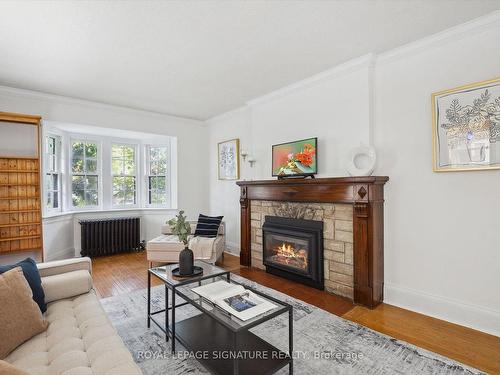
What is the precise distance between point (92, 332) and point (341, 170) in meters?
2.78

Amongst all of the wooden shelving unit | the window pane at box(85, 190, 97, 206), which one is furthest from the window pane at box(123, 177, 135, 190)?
the wooden shelving unit

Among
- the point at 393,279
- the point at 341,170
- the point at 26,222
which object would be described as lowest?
the point at 393,279

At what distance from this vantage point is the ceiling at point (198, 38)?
2.08 m

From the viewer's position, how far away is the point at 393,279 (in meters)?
2.81

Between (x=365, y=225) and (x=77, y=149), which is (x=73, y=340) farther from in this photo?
(x=77, y=149)

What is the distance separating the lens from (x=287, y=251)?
3.53 metres

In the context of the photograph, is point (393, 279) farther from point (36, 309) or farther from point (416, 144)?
point (36, 309)

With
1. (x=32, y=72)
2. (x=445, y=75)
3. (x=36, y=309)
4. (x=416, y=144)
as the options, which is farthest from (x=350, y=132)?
(x=32, y=72)

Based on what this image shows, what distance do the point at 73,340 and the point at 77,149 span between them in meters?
4.42

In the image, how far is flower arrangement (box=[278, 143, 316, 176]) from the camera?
11.1 feet

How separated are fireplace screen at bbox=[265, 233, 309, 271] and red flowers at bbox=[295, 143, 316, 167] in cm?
99

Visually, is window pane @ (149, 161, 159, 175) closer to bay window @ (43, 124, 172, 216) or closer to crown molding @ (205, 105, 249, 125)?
bay window @ (43, 124, 172, 216)

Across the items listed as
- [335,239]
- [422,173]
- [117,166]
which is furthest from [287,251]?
[117,166]

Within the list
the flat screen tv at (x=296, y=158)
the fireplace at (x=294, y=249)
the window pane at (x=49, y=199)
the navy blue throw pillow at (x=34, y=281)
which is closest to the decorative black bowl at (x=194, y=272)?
the navy blue throw pillow at (x=34, y=281)
